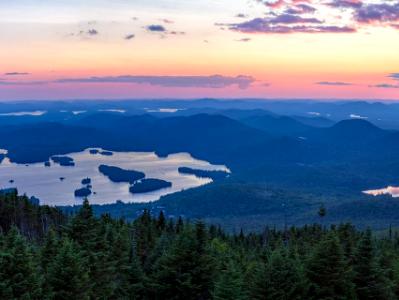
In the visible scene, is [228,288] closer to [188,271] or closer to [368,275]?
[188,271]

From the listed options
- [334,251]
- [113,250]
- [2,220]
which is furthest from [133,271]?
[2,220]

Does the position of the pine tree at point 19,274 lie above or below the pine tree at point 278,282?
above

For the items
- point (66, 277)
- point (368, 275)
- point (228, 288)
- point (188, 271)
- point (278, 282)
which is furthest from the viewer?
point (368, 275)

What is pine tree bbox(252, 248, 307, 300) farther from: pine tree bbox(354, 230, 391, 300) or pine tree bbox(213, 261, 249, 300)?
pine tree bbox(354, 230, 391, 300)

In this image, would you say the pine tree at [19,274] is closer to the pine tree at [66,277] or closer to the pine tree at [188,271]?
the pine tree at [66,277]

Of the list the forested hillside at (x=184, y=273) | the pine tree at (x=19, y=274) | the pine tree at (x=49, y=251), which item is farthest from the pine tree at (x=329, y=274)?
the pine tree at (x=49, y=251)

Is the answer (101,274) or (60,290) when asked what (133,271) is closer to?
(101,274)

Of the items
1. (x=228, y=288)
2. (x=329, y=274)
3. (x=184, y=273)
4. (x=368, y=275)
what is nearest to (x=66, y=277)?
(x=184, y=273)
